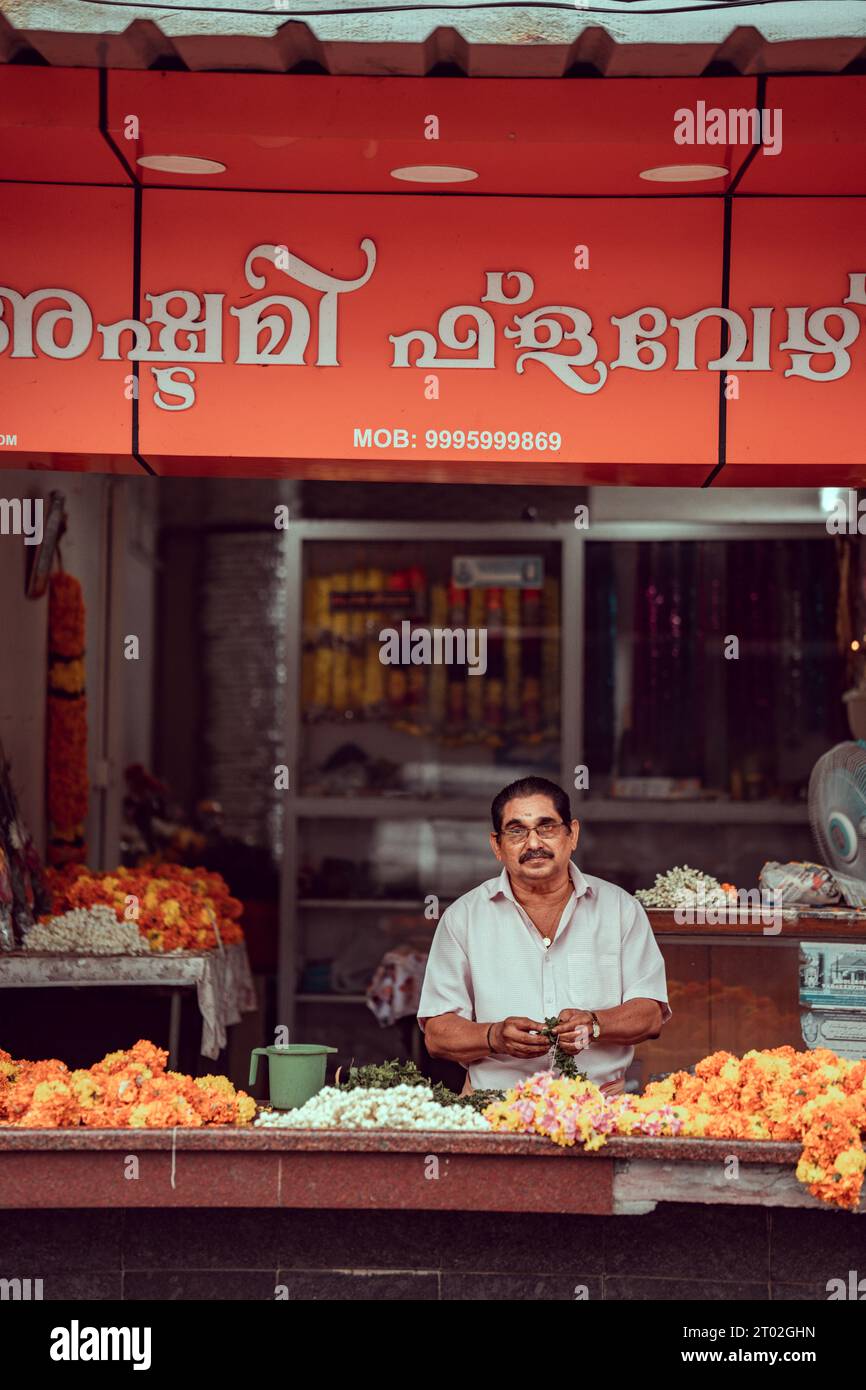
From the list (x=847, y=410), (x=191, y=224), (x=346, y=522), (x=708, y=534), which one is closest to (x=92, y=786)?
(x=346, y=522)

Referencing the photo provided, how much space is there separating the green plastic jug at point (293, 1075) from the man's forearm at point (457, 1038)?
474mm

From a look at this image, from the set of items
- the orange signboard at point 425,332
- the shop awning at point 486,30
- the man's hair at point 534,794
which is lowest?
the man's hair at point 534,794

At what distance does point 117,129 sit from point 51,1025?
3.75m

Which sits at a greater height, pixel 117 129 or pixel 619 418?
pixel 117 129

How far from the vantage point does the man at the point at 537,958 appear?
494 cm

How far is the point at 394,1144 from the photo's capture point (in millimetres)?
4180

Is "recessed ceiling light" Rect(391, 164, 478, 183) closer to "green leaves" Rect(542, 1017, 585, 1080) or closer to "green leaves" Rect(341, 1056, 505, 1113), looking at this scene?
"green leaves" Rect(542, 1017, 585, 1080)

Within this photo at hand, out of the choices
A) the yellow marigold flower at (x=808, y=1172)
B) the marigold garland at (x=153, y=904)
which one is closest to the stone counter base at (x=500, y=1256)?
the yellow marigold flower at (x=808, y=1172)

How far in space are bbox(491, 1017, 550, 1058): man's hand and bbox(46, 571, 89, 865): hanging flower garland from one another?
442 centimetres

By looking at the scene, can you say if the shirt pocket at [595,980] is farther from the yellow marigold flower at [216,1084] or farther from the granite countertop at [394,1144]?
the yellow marigold flower at [216,1084]

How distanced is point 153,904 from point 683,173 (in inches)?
164

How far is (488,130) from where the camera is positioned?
4.41m

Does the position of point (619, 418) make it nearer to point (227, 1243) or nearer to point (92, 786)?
point (227, 1243)

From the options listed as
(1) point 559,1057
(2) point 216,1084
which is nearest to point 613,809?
(1) point 559,1057
